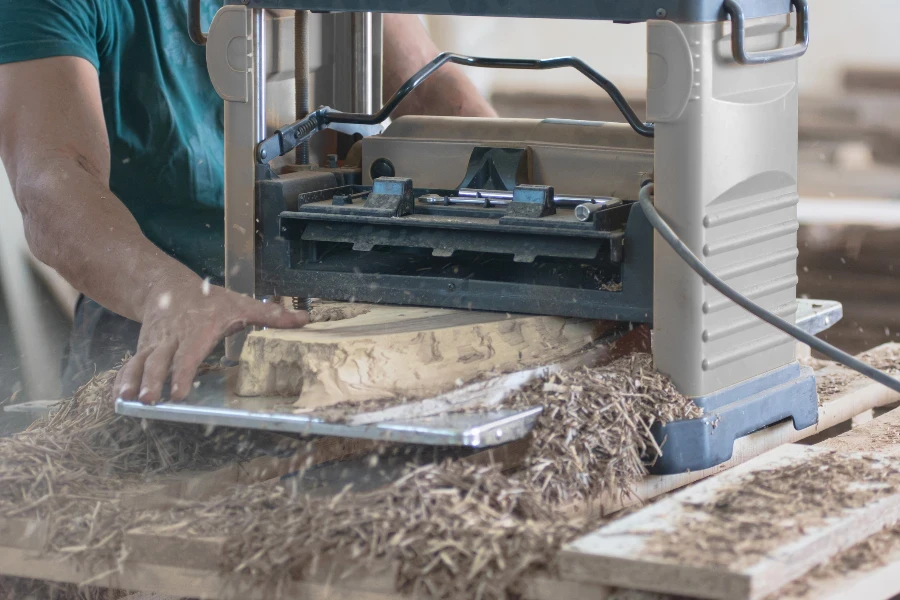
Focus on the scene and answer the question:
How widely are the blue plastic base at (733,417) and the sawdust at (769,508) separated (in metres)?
0.10

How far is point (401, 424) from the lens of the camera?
4.52 ft

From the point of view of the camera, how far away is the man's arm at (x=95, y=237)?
5.13 ft

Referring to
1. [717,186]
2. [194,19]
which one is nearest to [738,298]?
[717,186]

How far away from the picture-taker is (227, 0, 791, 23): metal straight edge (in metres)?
1.52

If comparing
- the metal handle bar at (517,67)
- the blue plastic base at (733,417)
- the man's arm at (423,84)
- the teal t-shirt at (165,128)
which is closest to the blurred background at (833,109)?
the man's arm at (423,84)

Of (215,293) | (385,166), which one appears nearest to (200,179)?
(385,166)

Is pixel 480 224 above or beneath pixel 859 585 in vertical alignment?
above

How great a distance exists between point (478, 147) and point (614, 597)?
0.78 meters

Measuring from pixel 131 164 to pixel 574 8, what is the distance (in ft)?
3.96

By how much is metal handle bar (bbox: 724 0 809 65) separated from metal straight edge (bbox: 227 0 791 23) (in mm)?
14

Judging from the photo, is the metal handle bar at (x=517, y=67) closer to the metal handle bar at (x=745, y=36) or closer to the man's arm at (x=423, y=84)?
the metal handle bar at (x=745, y=36)

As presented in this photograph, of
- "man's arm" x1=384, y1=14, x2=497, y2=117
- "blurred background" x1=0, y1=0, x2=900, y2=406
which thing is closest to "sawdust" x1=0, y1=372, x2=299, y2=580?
"man's arm" x1=384, y1=14, x2=497, y2=117

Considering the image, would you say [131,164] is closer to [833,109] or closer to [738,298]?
[738,298]

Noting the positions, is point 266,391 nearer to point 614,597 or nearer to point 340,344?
→ point 340,344
